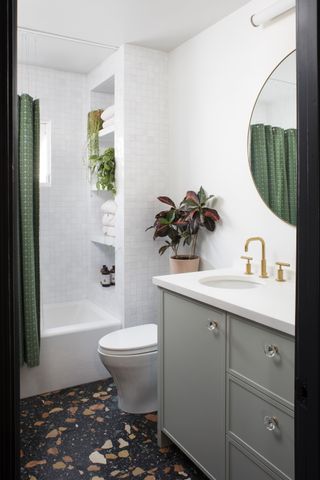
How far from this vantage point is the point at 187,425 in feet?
6.51

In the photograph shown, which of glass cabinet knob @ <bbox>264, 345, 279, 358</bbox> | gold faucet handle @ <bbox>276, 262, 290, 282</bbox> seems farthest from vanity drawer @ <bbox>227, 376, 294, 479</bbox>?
gold faucet handle @ <bbox>276, 262, 290, 282</bbox>

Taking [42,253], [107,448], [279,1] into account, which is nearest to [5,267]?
[107,448]

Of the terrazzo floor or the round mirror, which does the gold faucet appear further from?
the terrazzo floor

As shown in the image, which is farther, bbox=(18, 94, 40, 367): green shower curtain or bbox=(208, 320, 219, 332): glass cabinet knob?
bbox=(18, 94, 40, 367): green shower curtain

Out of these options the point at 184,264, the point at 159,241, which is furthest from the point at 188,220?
the point at 159,241

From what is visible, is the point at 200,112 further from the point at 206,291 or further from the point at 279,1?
the point at 206,291

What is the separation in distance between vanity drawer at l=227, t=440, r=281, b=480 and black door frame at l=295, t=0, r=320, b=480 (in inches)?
26.2

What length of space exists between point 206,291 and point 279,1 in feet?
5.08

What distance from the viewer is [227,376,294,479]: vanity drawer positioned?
56.3 inches

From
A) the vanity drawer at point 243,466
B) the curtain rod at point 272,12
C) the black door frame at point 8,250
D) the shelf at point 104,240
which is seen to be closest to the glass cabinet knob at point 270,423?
the vanity drawer at point 243,466

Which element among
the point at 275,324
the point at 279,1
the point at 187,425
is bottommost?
the point at 187,425

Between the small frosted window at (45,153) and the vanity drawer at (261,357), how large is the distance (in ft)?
8.84

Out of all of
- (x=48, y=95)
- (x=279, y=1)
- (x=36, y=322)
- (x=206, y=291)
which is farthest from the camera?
(x=48, y=95)

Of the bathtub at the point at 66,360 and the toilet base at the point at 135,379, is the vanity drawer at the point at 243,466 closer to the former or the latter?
the toilet base at the point at 135,379
